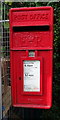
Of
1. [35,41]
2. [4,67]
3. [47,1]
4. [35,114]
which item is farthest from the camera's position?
[35,114]

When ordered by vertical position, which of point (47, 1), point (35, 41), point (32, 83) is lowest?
point (32, 83)

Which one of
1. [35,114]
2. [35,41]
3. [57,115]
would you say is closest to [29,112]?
[35,114]

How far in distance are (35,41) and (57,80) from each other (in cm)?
130

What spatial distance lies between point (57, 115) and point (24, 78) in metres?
1.37

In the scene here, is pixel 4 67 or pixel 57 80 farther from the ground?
pixel 4 67

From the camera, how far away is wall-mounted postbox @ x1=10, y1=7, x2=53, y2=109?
2330 millimetres

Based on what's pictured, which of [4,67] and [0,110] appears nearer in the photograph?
[0,110]

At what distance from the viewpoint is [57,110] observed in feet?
11.4

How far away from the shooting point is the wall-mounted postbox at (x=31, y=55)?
2330 millimetres

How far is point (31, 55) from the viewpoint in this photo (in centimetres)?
238

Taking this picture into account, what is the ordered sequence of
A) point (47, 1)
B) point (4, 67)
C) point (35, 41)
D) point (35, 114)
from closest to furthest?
1. point (35, 41)
2. point (4, 67)
3. point (47, 1)
4. point (35, 114)

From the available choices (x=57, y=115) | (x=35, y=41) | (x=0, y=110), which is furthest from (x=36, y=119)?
(x=35, y=41)

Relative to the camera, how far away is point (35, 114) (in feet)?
11.8

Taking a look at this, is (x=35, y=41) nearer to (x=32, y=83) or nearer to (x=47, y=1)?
(x=32, y=83)
